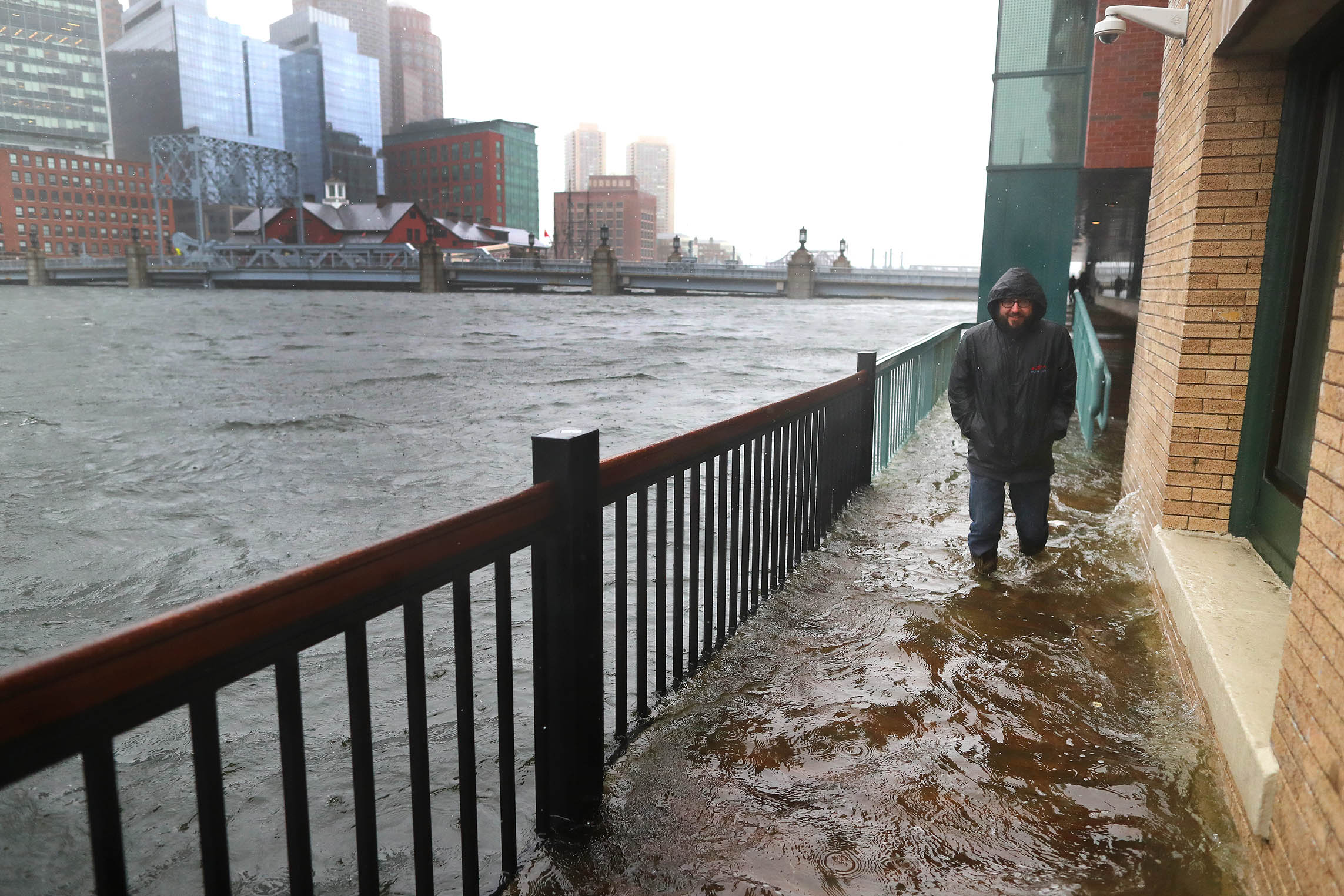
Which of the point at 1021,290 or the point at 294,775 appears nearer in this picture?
the point at 294,775

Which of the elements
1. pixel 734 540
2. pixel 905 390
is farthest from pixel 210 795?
pixel 905 390

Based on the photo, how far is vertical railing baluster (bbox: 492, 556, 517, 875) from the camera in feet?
8.30

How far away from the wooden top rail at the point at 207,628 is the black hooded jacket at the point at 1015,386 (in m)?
3.69

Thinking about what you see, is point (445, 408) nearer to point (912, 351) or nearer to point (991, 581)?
point (912, 351)

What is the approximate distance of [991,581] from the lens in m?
5.49

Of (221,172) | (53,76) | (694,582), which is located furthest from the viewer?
(53,76)

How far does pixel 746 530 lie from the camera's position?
4.77 meters

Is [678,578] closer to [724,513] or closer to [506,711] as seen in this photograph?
[724,513]

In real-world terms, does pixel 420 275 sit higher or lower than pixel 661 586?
higher

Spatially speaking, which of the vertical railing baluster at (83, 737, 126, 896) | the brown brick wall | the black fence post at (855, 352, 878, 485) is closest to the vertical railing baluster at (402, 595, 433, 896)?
the vertical railing baluster at (83, 737, 126, 896)

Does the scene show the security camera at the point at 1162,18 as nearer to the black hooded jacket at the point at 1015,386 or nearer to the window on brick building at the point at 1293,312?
the window on brick building at the point at 1293,312

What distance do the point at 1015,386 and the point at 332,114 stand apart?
179m

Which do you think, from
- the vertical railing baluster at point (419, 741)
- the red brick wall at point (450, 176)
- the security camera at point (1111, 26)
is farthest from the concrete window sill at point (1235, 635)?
the red brick wall at point (450, 176)

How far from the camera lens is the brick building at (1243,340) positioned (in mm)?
3578
